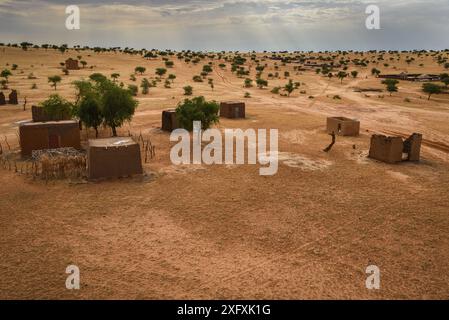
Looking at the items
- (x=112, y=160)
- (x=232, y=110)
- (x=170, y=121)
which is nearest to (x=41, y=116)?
(x=170, y=121)

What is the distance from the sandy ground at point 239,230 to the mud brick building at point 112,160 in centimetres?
80

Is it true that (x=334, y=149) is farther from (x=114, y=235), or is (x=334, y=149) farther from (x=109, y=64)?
(x=109, y=64)

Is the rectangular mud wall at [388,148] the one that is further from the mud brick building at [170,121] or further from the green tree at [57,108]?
the green tree at [57,108]

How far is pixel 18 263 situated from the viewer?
433 inches

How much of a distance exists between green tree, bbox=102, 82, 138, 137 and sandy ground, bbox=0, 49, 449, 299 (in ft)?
13.8

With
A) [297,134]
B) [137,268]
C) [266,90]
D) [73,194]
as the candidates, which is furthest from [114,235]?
[266,90]

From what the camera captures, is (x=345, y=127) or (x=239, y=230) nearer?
(x=239, y=230)

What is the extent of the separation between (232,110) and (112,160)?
59.2 feet

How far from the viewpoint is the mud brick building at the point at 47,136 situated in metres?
21.2

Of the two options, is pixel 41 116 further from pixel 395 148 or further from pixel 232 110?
pixel 395 148

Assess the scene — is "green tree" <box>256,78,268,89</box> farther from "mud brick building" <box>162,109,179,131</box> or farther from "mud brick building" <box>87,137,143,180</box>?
"mud brick building" <box>87,137,143,180</box>

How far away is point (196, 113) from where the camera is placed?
25344mm

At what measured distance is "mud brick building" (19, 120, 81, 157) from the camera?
21.2 metres

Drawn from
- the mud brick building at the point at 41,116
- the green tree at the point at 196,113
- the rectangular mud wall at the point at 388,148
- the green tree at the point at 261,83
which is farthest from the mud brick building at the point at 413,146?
the green tree at the point at 261,83
